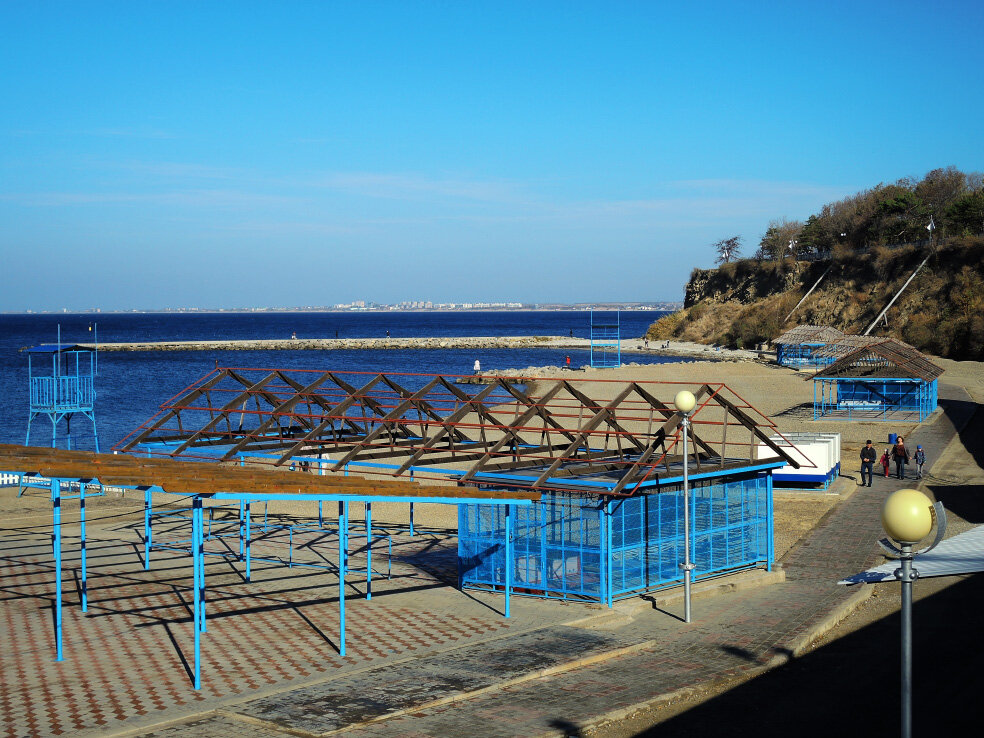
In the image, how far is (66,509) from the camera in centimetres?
2553

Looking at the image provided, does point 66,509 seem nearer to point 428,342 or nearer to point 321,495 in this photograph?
point 321,495

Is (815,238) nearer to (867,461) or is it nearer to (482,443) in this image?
(867,461)

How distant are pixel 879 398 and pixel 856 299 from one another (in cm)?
5067

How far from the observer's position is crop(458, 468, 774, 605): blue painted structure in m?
15.9

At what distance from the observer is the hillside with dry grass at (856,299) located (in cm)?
7400

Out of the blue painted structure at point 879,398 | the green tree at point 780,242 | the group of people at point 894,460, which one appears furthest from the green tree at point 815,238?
the group of people at point 894,460

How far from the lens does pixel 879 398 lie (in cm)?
4447

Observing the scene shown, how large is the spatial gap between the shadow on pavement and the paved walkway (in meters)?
0.52

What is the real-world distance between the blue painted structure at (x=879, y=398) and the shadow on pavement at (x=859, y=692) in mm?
29688

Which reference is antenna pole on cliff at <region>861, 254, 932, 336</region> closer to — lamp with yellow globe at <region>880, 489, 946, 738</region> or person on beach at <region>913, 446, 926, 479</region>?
person on beach at <region>913, 446, 926, 479</region>

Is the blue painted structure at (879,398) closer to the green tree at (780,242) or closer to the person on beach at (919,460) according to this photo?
the person on beach at (919,460)

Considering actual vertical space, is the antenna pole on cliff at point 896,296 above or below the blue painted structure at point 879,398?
above

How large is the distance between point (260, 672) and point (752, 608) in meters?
8.14

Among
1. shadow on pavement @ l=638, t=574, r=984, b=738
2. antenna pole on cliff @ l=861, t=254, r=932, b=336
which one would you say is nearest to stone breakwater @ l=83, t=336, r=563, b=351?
antenna pole on cliff @ l=861, t=254, r=932, b=336
